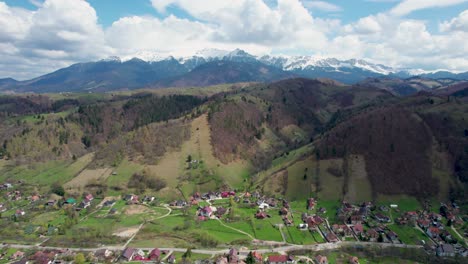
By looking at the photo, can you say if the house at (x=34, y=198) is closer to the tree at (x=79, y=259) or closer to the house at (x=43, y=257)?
the house at (x=43, y=257)

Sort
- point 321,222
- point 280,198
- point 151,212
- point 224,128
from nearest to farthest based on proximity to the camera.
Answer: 1. point 321,222
2. point 151,212
3. point 280,198
4. point 224,128

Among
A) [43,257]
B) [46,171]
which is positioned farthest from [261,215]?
[46,171]

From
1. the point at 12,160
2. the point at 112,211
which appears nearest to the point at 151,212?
the point at 112,211

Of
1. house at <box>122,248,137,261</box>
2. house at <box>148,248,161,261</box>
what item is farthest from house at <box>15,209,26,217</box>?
house at <box>148,248,161,261</box>

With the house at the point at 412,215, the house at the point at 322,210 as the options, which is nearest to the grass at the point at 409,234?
the house at the point at 412,215

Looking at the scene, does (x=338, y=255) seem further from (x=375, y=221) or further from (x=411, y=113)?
(x=411, y=113)

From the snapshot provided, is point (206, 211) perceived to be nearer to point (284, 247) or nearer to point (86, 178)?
point (284, 247)
